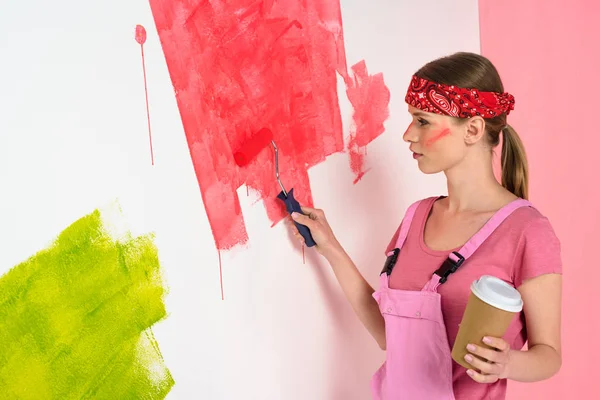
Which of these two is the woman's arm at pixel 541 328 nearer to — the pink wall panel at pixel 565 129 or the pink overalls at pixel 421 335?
the pink overalls at pixel 421 335

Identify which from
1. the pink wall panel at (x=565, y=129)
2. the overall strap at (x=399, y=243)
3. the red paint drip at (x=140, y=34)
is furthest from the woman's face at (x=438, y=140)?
the pink wall panel at (x=565, y=129)

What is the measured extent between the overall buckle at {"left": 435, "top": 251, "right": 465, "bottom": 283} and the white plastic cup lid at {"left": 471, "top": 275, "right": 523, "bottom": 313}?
0.70 ft

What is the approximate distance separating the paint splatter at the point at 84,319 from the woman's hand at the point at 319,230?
0.32m

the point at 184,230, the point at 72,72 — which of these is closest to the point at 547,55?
the point at 184,230

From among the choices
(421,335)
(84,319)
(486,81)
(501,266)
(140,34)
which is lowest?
(421,335)

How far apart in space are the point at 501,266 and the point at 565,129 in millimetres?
979

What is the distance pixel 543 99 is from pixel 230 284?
3.80ft

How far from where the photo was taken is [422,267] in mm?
1182

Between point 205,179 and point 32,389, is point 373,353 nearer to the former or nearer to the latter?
point 205,179

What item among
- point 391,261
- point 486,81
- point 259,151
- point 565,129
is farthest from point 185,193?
point 565,129

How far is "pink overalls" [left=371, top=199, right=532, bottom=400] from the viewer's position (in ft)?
3.73

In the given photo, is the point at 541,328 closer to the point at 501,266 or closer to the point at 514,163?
the point at 501,266

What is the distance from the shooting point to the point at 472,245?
1.14 m

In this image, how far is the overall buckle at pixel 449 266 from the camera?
1.13 metres
